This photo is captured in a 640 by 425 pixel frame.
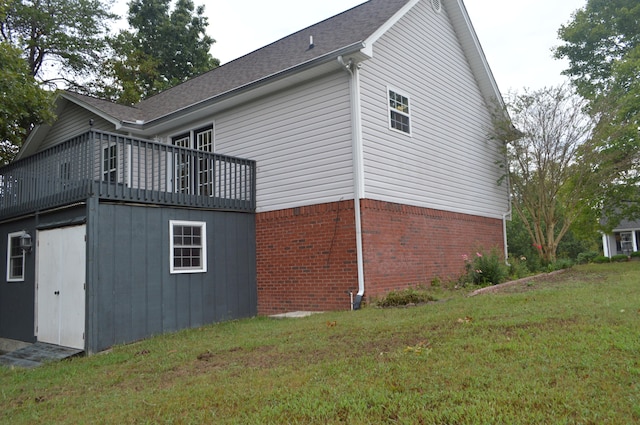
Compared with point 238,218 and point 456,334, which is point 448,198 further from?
point 456,334

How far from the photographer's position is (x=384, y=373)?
4676 mm

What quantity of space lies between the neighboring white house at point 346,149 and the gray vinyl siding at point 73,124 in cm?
116

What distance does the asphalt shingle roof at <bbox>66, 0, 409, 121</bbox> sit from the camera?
10.8 metres

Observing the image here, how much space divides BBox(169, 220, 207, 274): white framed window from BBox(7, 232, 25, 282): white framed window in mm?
3864

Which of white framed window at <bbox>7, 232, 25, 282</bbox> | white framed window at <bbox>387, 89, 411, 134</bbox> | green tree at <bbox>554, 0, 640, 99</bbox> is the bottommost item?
white framed window at <bbox>7, 232, 25, 282</bbox>

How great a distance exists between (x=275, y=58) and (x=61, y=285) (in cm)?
740

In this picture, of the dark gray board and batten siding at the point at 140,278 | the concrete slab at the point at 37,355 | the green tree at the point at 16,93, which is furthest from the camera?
the green tree at the point at 16,93

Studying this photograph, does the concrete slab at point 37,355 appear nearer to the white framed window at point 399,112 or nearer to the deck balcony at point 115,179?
the deck balcony at point 115,179

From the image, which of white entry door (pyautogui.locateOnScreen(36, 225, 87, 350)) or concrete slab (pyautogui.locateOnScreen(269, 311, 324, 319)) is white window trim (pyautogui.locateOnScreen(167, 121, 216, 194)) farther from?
concrete slab (pyautogui.locateOnScreen(269, 311, 324, 319))

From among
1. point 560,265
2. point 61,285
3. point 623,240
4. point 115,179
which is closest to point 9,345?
point 61,285

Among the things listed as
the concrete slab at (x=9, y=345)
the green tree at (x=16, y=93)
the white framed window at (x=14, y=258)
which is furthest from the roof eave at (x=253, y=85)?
the concrete slab at (x=9, y=345)

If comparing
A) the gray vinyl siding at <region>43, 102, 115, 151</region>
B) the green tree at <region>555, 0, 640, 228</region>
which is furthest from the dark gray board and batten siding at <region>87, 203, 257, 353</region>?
the green tree at <region>555, 0, 640, 228</region>

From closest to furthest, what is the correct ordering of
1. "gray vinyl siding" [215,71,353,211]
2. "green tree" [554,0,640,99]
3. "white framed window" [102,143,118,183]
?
1. "white framed window" [102,143,118,183]
2. "gray vinyl siding" [215,71,353,211]
3. "green tree" [554,0,640,99]

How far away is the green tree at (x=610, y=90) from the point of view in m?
15.6
